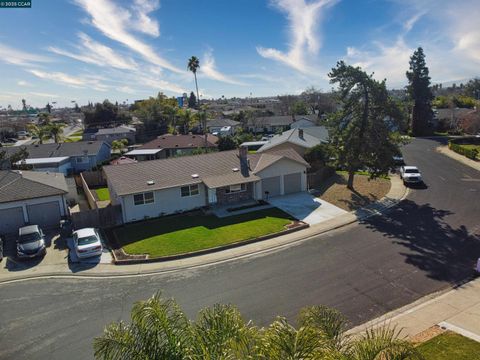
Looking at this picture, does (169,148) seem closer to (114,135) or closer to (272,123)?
(114,135)

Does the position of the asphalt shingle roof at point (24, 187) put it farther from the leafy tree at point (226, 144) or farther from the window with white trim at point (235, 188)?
the leafy tree at point (226, 144)

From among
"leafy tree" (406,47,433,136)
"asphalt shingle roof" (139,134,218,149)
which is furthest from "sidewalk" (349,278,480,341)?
"leafy tree" (406,47,433,136)

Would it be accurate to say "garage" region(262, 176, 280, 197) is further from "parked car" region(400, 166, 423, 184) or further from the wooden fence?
"parked car" region(400, 166, 423, 184)

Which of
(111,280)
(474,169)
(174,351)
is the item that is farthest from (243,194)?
(474,169)

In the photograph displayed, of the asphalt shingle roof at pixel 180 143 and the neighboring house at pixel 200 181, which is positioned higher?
the asphalt shingle roof at pixel 180 143

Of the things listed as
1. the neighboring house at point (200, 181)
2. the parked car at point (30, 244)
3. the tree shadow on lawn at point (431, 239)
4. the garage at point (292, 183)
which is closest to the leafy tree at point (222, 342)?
the tree shadow on lawn at point (431, 239)

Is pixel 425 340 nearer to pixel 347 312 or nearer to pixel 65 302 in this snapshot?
pixel 347 312
